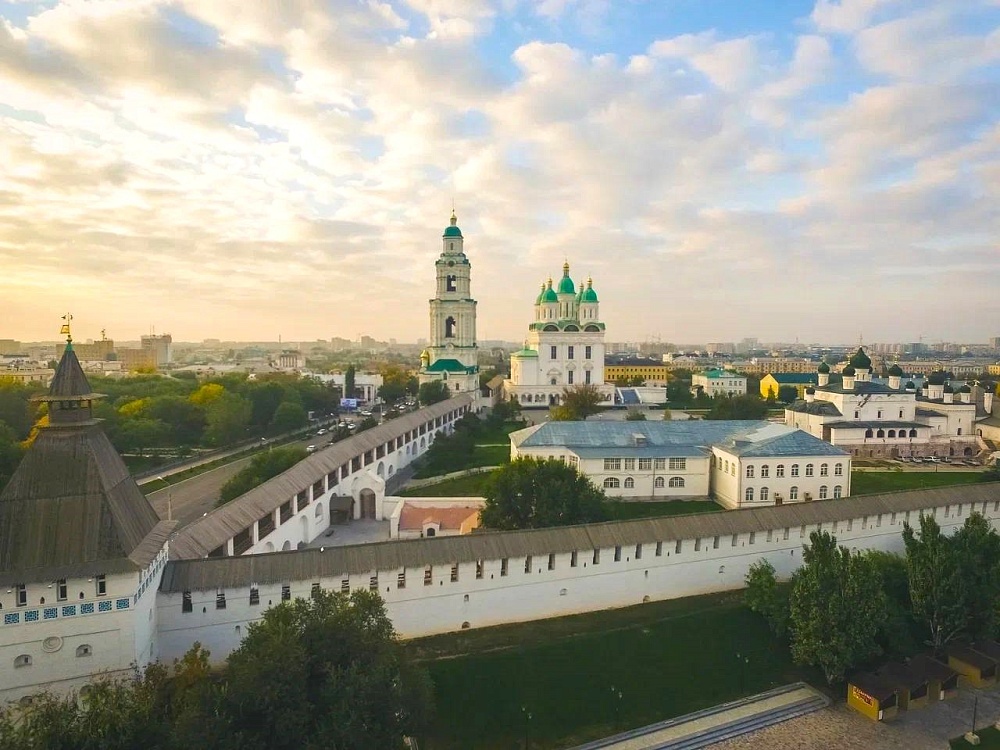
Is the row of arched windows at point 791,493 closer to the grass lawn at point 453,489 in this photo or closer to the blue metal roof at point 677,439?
the blue metal roof at point 677,439

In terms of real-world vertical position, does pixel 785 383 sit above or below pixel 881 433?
above

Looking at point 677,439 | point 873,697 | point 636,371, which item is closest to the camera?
point 873,697

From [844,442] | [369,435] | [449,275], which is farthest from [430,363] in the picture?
[844,442]

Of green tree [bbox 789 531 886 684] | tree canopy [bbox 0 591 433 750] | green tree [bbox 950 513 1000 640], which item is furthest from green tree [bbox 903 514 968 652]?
tree canopy [bbox 0 591 433 750]

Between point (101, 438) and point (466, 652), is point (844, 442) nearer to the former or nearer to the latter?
point (466, 652)

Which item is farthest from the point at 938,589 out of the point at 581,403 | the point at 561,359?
the point at 561,359

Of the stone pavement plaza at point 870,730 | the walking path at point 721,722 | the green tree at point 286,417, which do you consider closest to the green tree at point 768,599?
the walking path at point 721,722

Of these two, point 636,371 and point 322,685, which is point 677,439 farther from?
point 636,371

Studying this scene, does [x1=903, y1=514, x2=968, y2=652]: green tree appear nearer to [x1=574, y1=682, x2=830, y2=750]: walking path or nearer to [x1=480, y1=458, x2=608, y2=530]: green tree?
[x1=574, y1=682, x2=830, y2=750]: walking path
